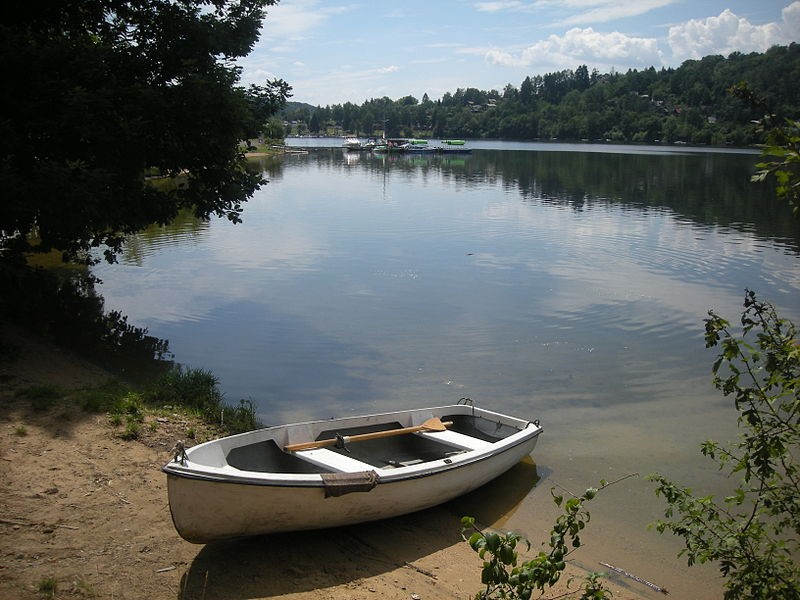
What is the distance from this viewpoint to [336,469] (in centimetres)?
788

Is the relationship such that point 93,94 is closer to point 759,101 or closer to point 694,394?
point 759,101

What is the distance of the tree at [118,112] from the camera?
483 inches

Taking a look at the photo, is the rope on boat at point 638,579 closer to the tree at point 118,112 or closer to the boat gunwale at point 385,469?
the boat gunwale at point 385,469

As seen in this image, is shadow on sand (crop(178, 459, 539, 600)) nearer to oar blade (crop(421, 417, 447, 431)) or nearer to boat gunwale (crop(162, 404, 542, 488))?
boat gunwale (crop(162, 404, 542, 488))

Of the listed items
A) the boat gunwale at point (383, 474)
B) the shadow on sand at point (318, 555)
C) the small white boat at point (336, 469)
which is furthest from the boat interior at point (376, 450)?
the shadow on sand at point (318, 555)

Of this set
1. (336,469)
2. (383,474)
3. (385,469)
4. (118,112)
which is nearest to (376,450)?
(385,469)

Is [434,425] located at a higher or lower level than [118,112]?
lower

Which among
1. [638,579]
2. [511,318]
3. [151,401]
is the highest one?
[151,401]

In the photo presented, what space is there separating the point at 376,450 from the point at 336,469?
1.63 metres

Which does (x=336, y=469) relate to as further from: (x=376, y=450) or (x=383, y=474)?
(x=376, y=450)

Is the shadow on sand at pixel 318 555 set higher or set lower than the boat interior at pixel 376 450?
lower

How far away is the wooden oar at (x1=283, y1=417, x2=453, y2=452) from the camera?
850 centimetres

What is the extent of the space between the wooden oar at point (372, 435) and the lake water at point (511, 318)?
1.21m

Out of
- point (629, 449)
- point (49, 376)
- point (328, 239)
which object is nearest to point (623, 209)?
point (328, 239)
